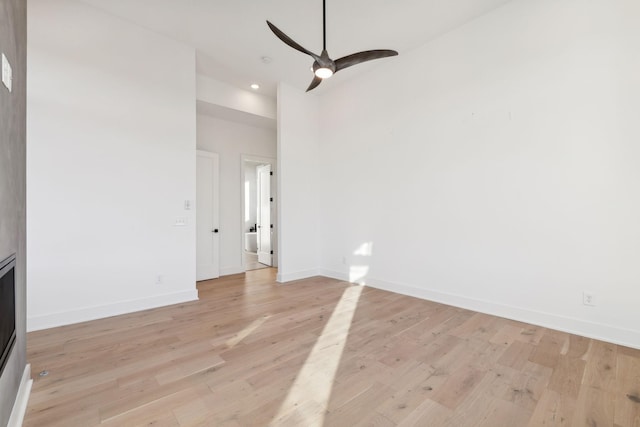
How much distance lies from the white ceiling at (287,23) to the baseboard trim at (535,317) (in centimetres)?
355

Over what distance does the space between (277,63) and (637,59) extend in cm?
420

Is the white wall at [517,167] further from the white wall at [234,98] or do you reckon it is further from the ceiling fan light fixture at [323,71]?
the white wall at [234,98]

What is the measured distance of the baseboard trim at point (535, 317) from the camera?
2551 millimetres

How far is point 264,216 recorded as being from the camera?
7375mm

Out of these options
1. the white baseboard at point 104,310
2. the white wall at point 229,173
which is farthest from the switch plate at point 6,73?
the white wall at point 229,173

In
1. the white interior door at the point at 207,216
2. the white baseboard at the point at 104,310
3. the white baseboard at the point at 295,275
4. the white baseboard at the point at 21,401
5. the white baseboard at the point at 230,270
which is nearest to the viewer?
the white baseboard at the point at 21,401

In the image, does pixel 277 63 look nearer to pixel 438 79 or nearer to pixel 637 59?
pixel 438 79

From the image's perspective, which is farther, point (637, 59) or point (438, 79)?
point (438, 79)

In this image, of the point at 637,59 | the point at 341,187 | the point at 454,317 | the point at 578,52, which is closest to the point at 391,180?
the point at 341,187

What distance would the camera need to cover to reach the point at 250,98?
5359mm

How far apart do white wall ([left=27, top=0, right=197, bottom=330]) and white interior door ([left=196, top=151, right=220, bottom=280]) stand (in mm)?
1342


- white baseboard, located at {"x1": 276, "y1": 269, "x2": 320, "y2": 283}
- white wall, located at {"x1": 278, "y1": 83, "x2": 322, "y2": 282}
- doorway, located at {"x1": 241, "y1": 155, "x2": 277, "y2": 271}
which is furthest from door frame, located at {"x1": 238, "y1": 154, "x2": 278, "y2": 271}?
white baseboard, located at {"x1": 276, "y1": 269, "x2": 320, "y2": 283}

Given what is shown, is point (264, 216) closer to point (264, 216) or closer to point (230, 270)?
point (264, 216)

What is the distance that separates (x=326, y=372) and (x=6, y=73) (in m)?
2.69
